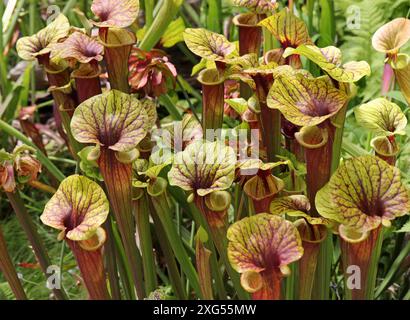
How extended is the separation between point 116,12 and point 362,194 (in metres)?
0.45

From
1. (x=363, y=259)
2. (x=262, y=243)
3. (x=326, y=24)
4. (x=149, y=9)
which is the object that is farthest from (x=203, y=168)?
(x=326, y=24)

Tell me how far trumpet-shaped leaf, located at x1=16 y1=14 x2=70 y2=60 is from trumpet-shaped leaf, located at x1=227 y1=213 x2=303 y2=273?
18.2 inches

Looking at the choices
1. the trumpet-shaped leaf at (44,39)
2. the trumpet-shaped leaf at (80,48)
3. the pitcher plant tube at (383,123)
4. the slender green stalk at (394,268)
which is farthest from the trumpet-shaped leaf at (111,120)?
the slender green stalk at (394,268)

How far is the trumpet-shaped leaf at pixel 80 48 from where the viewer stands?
3.09 feet

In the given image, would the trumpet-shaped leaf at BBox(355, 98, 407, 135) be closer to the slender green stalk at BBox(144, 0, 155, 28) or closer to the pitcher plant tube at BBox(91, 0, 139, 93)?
the pitcher plant tube at BBox(91, 0, 139, 93)

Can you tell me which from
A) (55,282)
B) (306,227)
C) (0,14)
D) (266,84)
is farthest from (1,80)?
(306,227)

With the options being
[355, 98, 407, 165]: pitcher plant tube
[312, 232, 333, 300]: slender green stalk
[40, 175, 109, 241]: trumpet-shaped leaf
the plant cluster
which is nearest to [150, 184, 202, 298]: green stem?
the plant cluster

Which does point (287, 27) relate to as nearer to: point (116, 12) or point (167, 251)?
point (116, 12)

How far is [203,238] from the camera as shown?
0.94 m

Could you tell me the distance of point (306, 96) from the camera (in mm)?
826

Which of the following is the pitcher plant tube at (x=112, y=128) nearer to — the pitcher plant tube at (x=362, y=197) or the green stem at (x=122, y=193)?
the green stem at (x=122, y=193)

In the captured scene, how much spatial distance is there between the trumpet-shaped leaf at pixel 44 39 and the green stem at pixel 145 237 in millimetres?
292

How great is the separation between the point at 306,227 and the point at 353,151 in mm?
292

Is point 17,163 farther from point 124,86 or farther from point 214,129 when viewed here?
point 214,129
